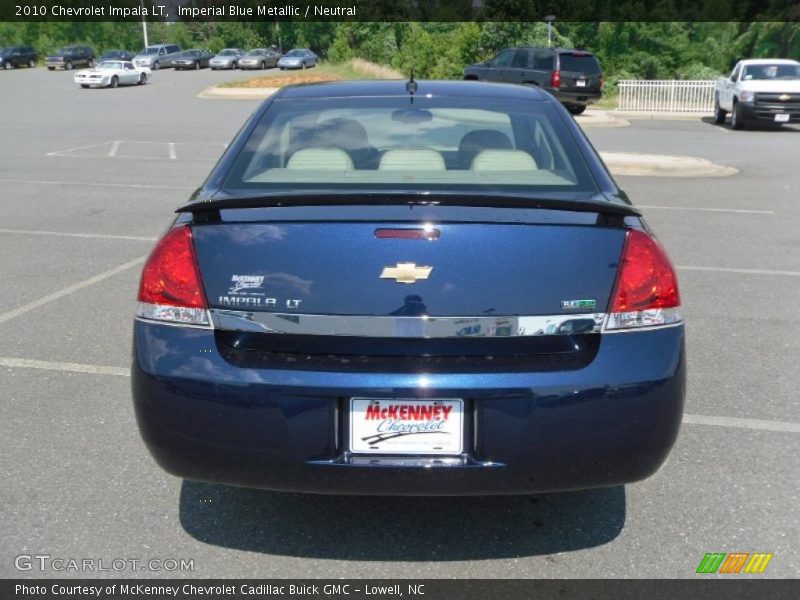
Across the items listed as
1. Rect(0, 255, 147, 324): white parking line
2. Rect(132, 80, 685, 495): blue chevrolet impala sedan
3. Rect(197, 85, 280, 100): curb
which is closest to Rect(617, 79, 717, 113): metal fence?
Rect(197, 85, 280, 100): curb

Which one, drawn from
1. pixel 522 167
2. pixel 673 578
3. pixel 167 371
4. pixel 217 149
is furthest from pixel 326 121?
pixel 217 149

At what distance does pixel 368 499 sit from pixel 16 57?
65.9 m

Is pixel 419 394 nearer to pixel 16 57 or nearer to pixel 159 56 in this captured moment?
pixel 159 56

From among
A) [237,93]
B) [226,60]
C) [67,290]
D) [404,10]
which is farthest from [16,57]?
[67,290]

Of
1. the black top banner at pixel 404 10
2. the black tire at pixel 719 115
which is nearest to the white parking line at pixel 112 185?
the black tire at pixel 719 115

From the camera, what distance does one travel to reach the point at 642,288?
9.93 feet

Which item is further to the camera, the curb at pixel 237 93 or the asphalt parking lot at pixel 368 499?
the curb at pixel 237 93

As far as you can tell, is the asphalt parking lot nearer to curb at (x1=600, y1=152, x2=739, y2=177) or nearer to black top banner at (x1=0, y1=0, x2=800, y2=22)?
curb at (x1=600, y1=152, x2=739, y2=177)

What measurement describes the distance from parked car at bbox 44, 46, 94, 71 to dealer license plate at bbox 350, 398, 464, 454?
62.5 metres

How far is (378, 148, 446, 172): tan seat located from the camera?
381cm

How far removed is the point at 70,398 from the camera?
478 centimetres

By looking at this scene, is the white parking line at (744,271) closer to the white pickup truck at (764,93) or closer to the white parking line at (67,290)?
the white parking line at (67,290)

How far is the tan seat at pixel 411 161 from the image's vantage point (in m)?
3.81

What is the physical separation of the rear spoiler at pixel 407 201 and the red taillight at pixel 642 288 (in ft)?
0.51
